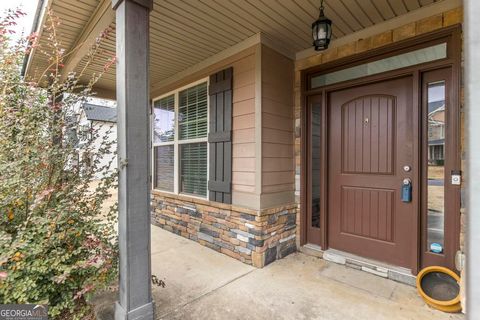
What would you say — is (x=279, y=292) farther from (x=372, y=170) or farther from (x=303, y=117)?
(x=303, y=117)

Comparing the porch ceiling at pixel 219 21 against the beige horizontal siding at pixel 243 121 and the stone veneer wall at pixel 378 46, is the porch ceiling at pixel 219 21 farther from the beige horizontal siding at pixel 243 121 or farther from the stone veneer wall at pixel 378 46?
the beige horizontal siding at pixel 243 121

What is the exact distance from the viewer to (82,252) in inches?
69.3

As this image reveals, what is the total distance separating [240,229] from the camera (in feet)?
10.0

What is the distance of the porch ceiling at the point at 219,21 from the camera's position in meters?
2.35

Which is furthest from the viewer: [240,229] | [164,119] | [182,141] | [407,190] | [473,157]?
[164,119]

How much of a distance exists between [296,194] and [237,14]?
214 centimetres

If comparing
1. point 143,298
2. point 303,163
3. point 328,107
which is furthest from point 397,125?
point 143,298

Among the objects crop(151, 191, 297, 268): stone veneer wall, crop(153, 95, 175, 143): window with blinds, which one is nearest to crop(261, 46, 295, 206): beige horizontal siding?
crop(151, 191, 297, 268): stone veneer wall

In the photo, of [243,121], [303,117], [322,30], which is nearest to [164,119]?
[243,121]

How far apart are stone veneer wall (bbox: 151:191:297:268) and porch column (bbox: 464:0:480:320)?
7.34ft

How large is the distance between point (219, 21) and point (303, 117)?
146 centimetres

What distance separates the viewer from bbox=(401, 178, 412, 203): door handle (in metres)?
2.54

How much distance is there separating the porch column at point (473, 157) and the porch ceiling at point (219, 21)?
6.41 ft

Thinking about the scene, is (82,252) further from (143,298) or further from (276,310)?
(276,310)
